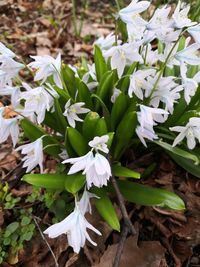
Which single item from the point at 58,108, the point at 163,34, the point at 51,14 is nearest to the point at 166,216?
the point at 58,108

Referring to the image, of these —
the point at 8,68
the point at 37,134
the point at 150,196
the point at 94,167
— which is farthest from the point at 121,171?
the point at 8,68

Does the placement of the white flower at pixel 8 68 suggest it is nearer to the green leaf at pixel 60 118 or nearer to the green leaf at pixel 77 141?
the green leaf at pixel 60 118

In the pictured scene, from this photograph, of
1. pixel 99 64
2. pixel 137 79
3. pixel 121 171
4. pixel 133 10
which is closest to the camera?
pixel 133 10

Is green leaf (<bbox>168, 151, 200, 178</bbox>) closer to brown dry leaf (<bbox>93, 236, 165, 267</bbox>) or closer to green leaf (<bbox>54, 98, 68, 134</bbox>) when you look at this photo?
brown dry leaf (<bbox>93, 236, 165, 267</bbox>)

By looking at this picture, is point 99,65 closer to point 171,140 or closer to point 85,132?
point 85,132

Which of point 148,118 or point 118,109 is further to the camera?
point 118,109

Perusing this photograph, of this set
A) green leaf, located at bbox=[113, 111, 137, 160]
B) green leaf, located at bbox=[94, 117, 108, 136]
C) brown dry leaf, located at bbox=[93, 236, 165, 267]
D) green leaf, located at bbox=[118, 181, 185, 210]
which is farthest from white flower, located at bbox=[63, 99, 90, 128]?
brown dry leaf, located at bbox=[93, 236, 165, 267]

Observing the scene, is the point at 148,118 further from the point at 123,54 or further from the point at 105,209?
the point at 105,209
